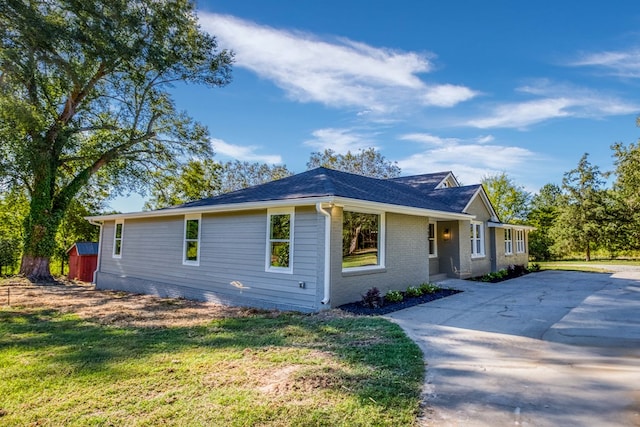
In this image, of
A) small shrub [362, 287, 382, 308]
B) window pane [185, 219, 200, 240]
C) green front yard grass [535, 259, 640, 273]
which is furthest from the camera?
green front yard grass [535, 259, 640, 273]

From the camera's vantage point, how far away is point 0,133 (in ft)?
40.2

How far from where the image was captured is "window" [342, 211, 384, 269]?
8586 mm

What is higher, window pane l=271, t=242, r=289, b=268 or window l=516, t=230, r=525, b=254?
window l=516, t=230, r=525, b=254

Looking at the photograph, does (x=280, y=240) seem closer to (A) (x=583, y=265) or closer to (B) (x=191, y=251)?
(B) (x=191, y=251)

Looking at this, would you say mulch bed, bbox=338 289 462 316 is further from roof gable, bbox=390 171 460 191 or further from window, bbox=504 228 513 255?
window, bbox=504 228 513 255

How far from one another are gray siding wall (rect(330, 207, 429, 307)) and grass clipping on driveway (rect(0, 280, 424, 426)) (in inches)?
39.0

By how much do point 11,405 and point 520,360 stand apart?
5955mm

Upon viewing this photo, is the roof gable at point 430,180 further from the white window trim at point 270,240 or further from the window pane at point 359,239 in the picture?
→ the white window trim at point 270,240

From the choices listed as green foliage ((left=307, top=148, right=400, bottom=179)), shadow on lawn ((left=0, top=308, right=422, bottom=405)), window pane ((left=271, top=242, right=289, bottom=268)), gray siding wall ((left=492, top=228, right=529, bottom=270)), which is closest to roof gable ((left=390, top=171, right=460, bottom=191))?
gray siding wall ((left=492, top=228, right=529, bottom=270))

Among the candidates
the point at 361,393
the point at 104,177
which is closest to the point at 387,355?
the point at 361,393

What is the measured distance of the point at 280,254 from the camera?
8773 mm

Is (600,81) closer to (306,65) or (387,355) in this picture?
(306,65)

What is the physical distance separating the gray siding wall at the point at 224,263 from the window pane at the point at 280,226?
271mm

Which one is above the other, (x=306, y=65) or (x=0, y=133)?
(x=306, y=65)
